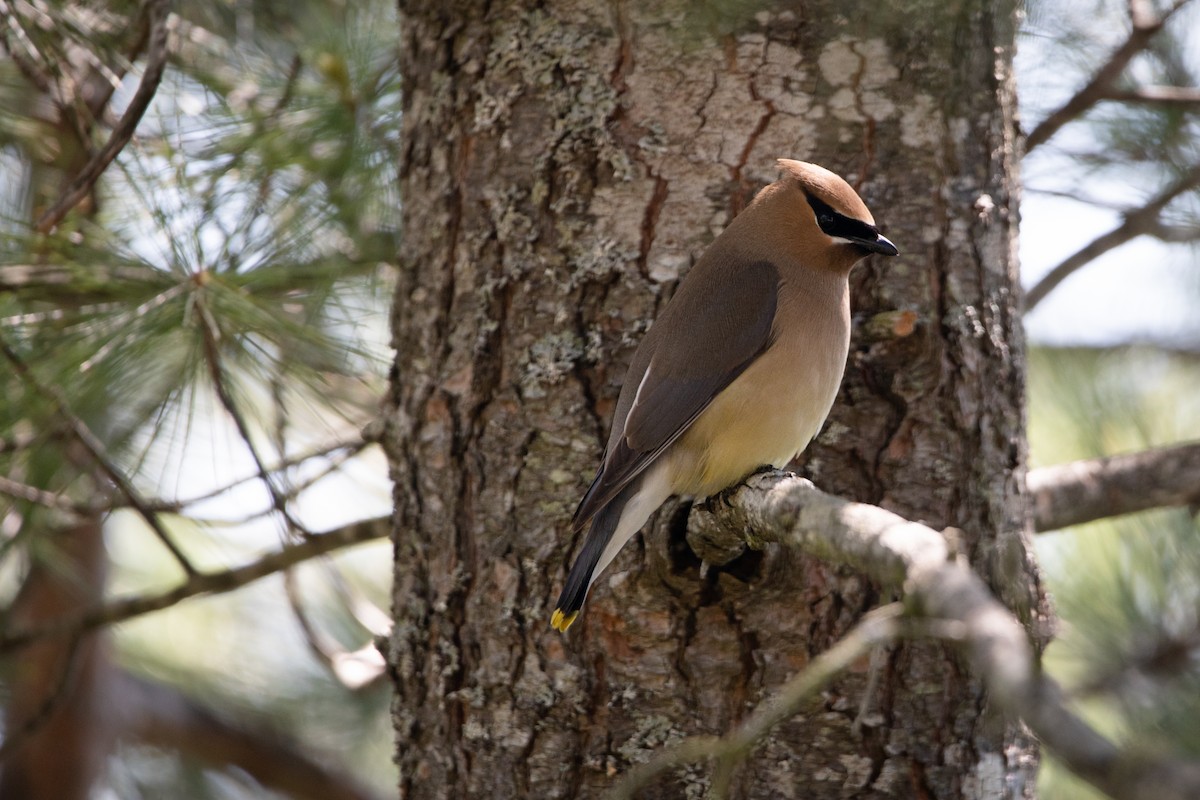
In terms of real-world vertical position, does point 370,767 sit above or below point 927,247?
above

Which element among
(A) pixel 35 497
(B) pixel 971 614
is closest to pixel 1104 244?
(B) pixel 971 614

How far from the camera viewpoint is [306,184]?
395 centimetres

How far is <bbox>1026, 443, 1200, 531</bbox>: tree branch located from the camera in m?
3.35

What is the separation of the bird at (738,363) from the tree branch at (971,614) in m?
0.79

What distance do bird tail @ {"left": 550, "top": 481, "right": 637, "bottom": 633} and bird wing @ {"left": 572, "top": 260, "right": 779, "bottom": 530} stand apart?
0.15 feet

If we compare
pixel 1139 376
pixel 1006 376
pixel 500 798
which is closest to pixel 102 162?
pixel 500 798

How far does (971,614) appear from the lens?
53.4 inches

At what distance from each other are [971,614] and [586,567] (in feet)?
4.54

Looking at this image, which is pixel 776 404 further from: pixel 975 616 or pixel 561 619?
pixel 975 616

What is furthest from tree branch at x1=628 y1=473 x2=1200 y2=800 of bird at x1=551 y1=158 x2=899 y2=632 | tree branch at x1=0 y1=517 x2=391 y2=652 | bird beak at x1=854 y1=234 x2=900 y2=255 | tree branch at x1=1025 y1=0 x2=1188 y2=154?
tree branch at x1=1025 y1=0 x2=1188 y2=154

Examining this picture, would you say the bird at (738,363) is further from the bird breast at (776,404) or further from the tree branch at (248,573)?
the tree branch at (248,573)

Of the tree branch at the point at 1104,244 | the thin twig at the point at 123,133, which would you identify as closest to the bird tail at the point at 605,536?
the thin twig at the point at 123,133

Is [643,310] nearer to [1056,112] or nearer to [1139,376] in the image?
[1056,112]

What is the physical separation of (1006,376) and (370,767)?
4914mm
